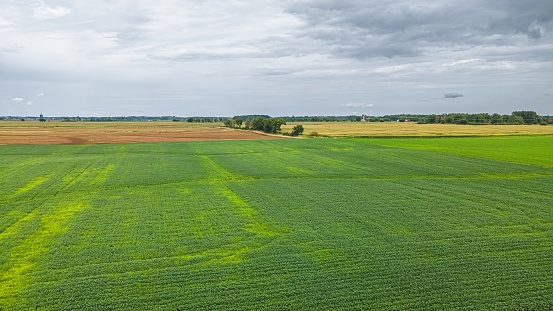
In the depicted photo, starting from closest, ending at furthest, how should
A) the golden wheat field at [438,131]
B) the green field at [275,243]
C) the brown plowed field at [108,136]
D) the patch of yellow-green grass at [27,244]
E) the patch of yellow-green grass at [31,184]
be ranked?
1. the green field at [275,243]
2. the patch of yellow-green grass at [27,244]
3. the patch of yellow-green grass at [31,184]
4. the brown plowed field at [108,136]
5. the golden wheat field at [438,131]

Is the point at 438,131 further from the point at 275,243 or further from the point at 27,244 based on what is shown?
the point at 27,244

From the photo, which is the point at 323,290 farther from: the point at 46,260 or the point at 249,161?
the point at 249,161

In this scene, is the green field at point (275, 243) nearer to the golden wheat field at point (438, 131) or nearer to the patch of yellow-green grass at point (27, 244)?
the patch of yellow-green grass at point (27, 244)

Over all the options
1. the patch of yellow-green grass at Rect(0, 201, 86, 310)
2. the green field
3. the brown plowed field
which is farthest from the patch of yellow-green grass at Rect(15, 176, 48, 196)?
the brown plowed field

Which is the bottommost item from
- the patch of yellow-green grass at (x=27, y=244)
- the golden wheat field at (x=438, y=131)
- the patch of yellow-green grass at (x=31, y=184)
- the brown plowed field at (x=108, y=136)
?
the patch of yellow-green grass at (x=27, y=244)

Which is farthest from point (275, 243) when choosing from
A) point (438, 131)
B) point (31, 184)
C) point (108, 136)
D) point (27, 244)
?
point (438, 131)

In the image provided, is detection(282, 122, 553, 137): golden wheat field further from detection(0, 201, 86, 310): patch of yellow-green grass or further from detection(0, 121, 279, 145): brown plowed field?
detection(0, 201, 86, 310): patch of yellow-green grass

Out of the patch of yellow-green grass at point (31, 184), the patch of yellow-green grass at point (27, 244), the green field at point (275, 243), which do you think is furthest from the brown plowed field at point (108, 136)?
the patch of yellow-green grass at point (27, 244)

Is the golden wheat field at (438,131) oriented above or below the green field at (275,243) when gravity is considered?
above
